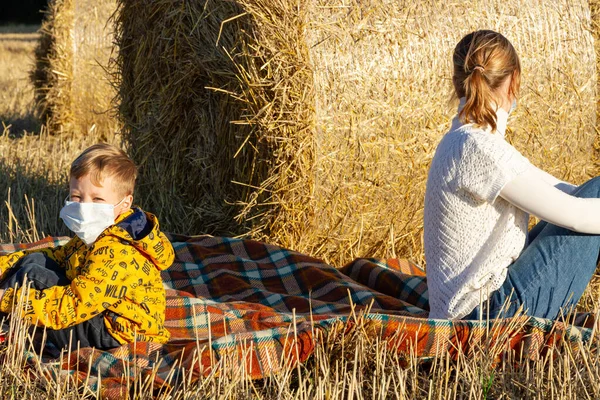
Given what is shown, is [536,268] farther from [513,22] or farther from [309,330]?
[513,22]

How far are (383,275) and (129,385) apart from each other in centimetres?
175

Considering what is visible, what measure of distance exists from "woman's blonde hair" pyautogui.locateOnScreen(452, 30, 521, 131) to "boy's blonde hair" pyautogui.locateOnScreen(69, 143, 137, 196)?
124cm

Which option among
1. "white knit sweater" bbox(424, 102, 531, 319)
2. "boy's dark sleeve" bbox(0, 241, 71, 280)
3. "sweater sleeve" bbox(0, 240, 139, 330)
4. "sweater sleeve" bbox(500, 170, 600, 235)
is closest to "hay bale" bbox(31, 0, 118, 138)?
"boy's dark sleeve" bbox(0, 241, 71, 280)

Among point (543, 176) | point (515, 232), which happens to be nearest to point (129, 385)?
point (515, 232)

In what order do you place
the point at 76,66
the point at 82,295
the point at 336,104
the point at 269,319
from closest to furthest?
the point at 82,295, the point at 269,319, the point at 336,104, the point at 76,66

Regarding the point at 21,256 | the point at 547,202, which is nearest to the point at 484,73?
the point at 547,202

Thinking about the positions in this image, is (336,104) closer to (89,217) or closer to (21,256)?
(89,217)

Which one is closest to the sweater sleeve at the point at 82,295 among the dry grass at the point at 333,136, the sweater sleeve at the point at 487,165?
the dry grass at the point at 333,136

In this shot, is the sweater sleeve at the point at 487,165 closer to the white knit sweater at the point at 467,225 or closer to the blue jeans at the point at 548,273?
the white knit sweater at the point at 467,225

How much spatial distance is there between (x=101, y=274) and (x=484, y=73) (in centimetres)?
154

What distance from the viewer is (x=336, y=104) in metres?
4.20

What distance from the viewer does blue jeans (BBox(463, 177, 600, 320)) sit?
3299mm

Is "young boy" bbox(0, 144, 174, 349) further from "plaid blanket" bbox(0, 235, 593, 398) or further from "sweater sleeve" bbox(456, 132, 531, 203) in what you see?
"sweater sleeve" bbox(456, 132, 531, 203)

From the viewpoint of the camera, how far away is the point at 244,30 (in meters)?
4.31
